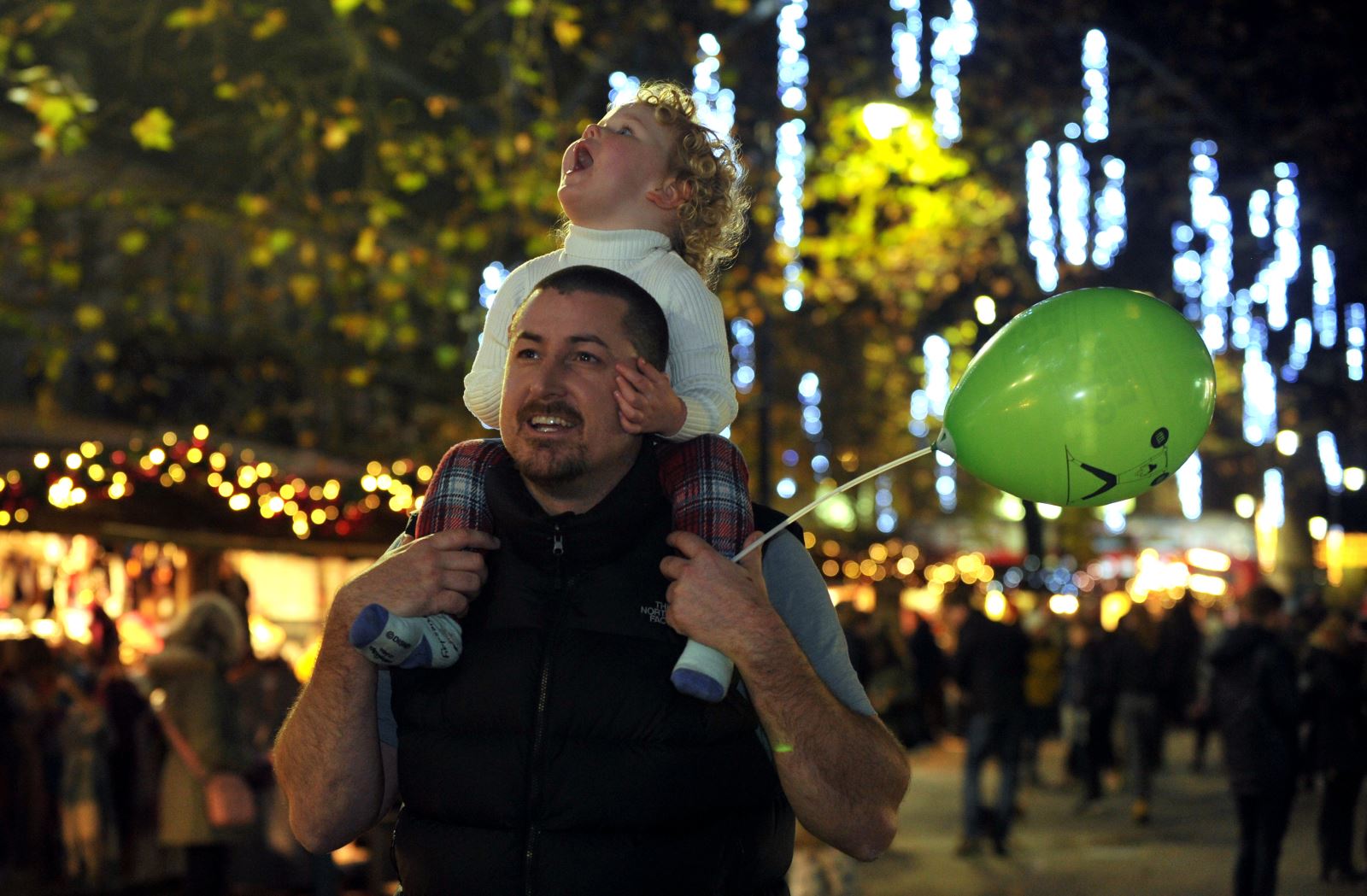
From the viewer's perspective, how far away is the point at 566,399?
9.67ft

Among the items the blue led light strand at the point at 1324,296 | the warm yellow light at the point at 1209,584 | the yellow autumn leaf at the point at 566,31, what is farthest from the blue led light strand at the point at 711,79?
the warm yellow light at the point at 1209,584

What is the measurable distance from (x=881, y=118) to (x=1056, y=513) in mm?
19249

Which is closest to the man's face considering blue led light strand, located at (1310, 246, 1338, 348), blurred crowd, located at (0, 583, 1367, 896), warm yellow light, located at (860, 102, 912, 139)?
blurred crowd, located at (0, 583, 1367, 896)

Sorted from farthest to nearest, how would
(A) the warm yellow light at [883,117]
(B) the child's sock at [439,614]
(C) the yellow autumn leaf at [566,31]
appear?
(A) the warm yellow light at [883,117], (C) the yellow autumn leaf at [566,31], (B) the child's sock at [439,614]

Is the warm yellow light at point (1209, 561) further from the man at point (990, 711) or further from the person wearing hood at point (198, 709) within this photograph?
the person wearing hood at point (198, 709)

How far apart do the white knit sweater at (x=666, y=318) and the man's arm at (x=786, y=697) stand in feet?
1.31

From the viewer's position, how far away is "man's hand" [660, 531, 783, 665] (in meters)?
2.84

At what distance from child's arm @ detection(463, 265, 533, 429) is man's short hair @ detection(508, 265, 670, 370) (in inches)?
11.1

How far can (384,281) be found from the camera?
1434 cm

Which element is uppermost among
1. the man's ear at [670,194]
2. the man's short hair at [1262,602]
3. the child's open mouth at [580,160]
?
the child's open mouth at [580,160]

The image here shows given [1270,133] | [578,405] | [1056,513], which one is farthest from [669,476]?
[1056,513]

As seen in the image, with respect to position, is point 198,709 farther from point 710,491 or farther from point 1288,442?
point 1288,442

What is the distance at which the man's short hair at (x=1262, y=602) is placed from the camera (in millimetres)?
10133

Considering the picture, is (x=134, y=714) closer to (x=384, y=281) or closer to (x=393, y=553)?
(x=384, y=281)
